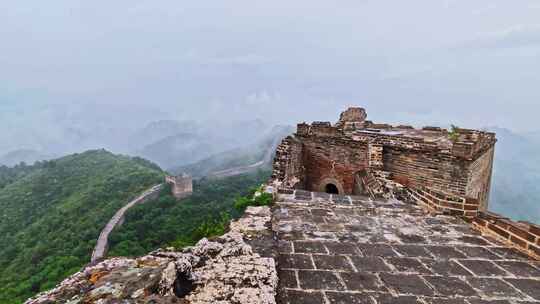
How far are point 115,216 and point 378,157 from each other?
3463 centimetres

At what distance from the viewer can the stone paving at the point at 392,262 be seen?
2.30 m

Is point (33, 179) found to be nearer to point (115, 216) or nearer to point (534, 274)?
point (115, 216)

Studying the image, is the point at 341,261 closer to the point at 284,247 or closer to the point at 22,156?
the point at 284,247

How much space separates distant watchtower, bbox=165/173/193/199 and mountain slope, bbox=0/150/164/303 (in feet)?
12.4

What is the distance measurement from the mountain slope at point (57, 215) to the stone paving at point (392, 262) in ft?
84.2

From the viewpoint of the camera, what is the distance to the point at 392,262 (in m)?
2.82

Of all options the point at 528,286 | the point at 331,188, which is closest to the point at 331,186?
the point at 331,188

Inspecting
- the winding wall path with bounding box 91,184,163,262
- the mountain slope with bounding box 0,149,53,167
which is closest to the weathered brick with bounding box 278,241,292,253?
the winding wall path with bounding box 91,184,163,262

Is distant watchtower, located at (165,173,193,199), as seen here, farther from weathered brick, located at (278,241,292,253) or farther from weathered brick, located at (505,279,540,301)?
weathered brick, located at (505,279,540,301)

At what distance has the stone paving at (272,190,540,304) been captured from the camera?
7.54 ft

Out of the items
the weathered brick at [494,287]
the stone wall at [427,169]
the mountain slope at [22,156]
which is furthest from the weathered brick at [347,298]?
the mountain slope at [22,156]

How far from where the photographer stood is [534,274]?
109 inches

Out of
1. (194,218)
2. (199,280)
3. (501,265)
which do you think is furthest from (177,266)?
(194,218)

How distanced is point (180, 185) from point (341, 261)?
42.2 m
